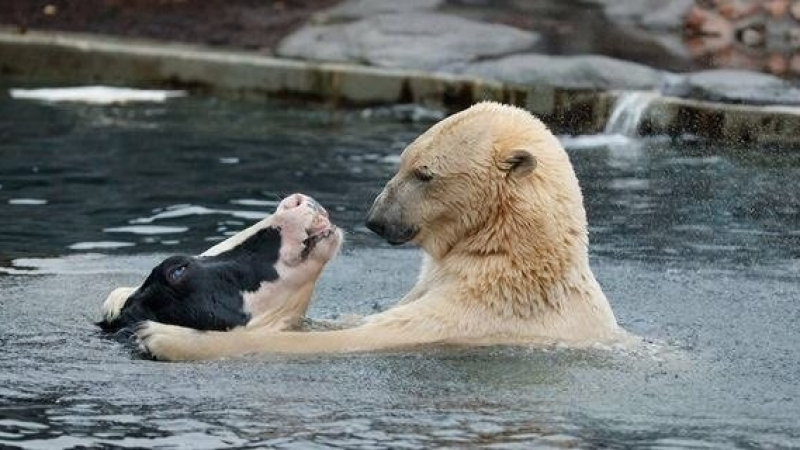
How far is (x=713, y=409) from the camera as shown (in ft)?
20.2

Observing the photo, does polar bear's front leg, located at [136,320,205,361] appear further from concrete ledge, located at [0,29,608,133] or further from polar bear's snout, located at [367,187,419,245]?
concrete ledge, located at [0,29,608,133]

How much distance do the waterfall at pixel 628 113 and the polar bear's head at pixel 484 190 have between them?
6389 mm

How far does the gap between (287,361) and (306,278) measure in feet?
1.73

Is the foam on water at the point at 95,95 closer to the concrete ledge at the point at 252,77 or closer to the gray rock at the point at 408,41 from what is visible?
the concrete ledge at the point at 252,77

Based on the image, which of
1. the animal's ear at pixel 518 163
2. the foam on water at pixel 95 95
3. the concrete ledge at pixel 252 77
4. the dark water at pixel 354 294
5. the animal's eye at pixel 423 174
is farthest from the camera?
the foam on water at pixel 95 95

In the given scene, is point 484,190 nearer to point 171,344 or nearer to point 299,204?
point 299,204

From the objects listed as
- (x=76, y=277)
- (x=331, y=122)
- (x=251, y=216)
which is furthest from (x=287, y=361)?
(x=331, y=122)

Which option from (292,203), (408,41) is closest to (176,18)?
(408,41)

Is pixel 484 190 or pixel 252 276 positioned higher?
pixel 484 190

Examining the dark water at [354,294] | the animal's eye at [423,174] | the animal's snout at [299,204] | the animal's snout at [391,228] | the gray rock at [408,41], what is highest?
the gray rock at [408,41]

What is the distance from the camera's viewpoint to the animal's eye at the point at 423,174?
6.82 meters

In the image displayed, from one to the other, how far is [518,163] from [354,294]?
6.64 ft

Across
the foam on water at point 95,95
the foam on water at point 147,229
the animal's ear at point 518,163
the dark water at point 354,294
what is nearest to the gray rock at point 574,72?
the dark water at point 354,294

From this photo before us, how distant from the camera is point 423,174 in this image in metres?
6.84
